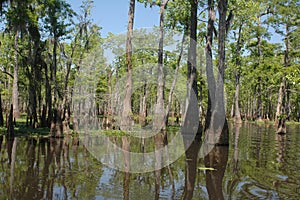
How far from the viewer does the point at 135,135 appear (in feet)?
60.1

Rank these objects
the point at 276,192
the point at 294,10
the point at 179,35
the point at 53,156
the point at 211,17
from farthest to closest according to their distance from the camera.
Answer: the point at 179,35 < the point at 294,10 < the point at 211,17 < the point at 53,156 < the point at 276,192

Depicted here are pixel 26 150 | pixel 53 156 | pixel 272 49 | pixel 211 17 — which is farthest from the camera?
pixel 272 49

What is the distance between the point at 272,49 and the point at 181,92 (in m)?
11.5

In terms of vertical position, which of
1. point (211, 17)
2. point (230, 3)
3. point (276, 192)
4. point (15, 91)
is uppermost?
point (230, 3)

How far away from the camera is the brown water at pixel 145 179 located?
5.96 meters

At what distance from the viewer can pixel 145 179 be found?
720 cm

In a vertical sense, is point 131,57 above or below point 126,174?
above

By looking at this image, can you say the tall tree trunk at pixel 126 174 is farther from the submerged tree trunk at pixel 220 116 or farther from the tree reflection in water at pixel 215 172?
the submerged tree trunk at pixel 220 116

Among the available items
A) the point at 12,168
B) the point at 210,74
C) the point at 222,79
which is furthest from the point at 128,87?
the point at 12,168

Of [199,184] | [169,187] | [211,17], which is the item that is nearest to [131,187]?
[169,187]

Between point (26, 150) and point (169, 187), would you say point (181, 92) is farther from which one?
point (169, 187)

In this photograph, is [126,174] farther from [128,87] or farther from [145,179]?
[128,87]

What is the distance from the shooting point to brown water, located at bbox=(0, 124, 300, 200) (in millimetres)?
5965

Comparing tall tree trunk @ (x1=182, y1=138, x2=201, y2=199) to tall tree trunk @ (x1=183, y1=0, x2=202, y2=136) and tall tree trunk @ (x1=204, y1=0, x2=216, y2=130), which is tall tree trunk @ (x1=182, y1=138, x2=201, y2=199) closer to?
tall tree trunk @ (x1=204, y1=0, x2=216, y2=130)
